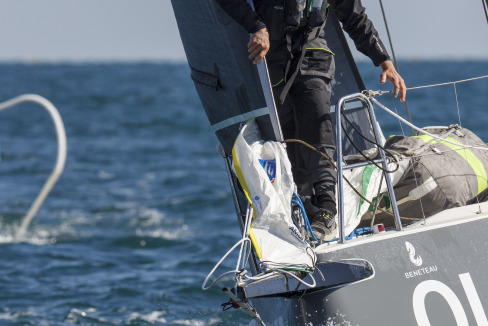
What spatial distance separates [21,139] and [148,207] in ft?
33.6

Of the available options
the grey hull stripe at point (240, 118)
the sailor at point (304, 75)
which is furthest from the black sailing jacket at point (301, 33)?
the grey hull stripe at point (240, 118)

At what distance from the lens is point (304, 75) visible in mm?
4254

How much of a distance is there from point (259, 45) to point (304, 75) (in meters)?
0.37

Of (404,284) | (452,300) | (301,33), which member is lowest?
(452,300)

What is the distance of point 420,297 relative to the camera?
389 cm

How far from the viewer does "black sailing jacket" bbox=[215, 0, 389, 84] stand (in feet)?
13.4

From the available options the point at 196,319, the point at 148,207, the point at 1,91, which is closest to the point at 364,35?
the point at 196,319

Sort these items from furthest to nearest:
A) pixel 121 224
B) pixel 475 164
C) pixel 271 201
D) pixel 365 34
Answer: pixel 121 224, pixel 475 164, pixel 365 34, pixel 271 201

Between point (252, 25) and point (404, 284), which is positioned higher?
point (252, 25)

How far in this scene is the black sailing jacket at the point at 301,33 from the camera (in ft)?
13.4

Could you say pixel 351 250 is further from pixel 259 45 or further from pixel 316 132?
pixel 259 45

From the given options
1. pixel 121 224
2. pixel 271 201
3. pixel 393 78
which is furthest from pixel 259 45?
pixel 121 224

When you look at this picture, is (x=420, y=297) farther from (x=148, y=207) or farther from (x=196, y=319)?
(x=148, y=207)

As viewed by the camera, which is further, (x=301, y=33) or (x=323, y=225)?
(x=301, y=33)
